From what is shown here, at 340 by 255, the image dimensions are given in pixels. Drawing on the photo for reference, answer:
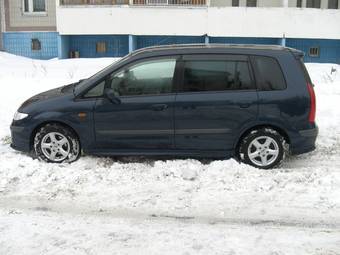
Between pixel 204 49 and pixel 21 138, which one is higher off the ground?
pixel 204 49

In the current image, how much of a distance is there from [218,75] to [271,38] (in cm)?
1620

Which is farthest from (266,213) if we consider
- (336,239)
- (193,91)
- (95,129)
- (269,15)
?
(269,15)

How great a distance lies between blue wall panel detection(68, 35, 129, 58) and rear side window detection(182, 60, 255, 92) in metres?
16.1

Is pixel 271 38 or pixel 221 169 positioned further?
pixel 271 38

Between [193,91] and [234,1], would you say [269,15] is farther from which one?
[193,91]

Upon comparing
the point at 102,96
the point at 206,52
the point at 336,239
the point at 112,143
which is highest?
the point at 206,52

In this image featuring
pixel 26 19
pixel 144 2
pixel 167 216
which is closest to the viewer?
pixel 167 216

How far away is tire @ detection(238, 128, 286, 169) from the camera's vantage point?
6.03m

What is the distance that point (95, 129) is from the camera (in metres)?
6.09

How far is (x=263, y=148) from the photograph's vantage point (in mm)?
6051

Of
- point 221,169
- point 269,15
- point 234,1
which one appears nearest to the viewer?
point 221,169

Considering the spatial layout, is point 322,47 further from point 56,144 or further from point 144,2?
point 56,144

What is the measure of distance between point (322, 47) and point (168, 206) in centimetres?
1962

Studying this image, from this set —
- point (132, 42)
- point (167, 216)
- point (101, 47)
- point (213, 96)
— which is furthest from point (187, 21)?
point (167, 216)
